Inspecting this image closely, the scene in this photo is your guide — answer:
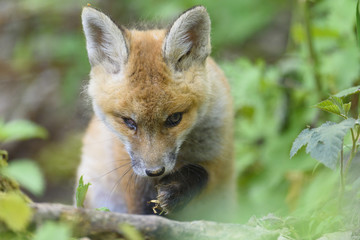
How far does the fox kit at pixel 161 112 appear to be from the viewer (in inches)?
152

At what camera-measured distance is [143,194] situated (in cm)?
456

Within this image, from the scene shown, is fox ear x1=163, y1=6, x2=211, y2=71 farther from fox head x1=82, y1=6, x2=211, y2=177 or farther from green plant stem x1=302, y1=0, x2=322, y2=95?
green plant stem x1=302, y1=0, x2=322, y2=95

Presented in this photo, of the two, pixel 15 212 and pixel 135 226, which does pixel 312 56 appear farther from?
pixel 15 212

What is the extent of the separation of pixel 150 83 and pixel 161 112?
0.28 meters

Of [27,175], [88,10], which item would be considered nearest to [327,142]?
[88,10]

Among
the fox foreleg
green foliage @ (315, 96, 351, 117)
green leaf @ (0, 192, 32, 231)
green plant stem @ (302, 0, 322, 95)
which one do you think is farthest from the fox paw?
green plant stem @ (302, 0, 322, 95)

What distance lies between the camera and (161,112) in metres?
3.80

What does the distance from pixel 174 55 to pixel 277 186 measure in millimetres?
3074

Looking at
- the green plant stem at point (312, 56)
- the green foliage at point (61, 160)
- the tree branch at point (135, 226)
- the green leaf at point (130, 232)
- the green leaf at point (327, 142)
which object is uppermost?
the green foliage at point (61, 160)

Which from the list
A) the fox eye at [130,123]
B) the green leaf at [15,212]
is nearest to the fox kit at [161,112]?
the fox eye at [130,123]

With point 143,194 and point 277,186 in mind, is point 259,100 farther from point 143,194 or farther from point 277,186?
point 143,194

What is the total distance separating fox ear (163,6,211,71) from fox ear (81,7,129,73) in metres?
0.43

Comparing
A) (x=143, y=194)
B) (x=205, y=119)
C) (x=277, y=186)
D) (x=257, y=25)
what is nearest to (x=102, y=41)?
(x=205, y=119)

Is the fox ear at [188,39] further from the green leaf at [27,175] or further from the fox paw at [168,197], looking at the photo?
the green leaf at [27,175]
